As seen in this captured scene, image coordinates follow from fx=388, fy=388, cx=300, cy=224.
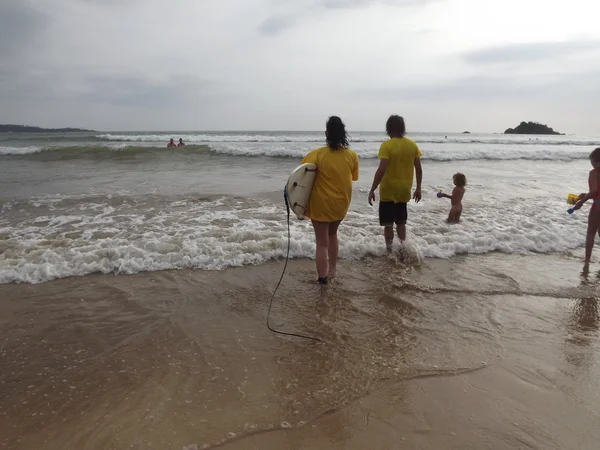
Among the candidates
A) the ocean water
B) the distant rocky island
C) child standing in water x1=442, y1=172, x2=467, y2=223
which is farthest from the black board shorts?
the distant rocky island

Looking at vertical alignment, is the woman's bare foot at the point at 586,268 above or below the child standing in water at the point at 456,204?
below

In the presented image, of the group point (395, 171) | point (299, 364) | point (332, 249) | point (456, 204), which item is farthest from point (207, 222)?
point (456, 204)

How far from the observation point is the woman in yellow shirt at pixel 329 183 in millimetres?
4176

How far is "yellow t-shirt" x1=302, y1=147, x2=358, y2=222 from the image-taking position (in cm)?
419

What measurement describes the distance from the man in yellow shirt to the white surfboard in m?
1.17

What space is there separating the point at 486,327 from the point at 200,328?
254 centimetres

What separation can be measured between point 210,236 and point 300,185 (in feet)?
7.51

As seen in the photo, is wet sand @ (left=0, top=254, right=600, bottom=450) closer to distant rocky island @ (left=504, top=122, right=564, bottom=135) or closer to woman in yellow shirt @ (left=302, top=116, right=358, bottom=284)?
woman in yellow shirt @ (left=302, top=116, right=358, bottom=284)

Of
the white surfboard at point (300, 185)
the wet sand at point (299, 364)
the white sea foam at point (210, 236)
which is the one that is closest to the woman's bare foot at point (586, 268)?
the wet sand at point (299, 364)

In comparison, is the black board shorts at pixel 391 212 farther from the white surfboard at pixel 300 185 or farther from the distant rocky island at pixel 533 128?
the distant rocky island at pixel 533 128

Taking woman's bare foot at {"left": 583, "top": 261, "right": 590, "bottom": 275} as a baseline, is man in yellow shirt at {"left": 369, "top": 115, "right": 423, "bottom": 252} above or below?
above

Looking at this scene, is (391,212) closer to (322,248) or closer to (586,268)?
(322,248)

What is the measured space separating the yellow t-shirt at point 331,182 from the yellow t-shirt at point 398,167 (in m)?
1.11

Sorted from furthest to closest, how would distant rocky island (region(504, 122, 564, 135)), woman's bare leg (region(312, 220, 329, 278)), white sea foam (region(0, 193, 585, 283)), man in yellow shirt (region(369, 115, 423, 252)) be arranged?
distant rocky island (region(504, 122, 564, 135)), man in yellow shirt (region(369, 115, 423, 252)), white sea foam (region(0, 193, 585, 283)), woman's bare leg (region(312, 220, 329, 278))
